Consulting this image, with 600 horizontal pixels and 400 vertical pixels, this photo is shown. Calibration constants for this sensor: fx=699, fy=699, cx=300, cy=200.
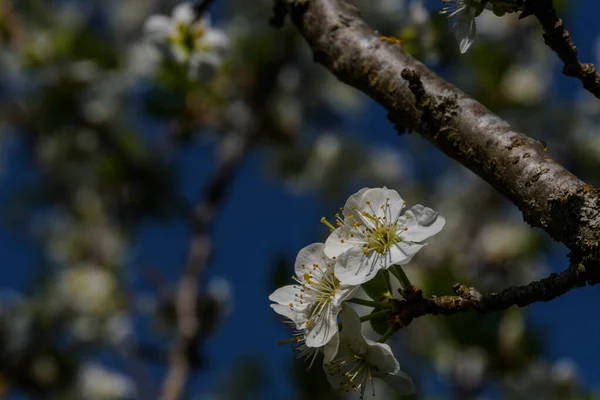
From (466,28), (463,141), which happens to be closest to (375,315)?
(463,141)

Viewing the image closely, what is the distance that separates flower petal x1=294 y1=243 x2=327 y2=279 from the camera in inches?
43.3

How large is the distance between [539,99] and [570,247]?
2708 mm

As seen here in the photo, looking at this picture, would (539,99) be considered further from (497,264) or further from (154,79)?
(154,79)

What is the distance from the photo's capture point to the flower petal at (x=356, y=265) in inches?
40.7

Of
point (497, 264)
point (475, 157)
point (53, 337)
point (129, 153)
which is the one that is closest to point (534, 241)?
point (497, 264)

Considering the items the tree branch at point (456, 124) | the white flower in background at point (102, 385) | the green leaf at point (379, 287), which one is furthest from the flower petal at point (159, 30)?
the white flower in background at point (102, 385)

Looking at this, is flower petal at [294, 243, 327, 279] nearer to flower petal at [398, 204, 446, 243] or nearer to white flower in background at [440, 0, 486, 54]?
flower petal at [398, 204, 446, 243]

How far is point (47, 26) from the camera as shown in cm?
318

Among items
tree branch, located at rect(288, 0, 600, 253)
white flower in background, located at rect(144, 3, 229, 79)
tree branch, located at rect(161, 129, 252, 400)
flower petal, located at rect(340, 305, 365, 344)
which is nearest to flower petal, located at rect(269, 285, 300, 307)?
flower petal, located at rect(340, 305, 365, 344)

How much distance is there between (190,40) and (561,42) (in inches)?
47.8

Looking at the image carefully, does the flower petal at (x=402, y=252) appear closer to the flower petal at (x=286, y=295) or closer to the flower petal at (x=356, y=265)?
the flower petal at (x=356, y=265)

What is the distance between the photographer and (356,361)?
1129mm

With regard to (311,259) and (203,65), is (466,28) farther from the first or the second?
(203,65)

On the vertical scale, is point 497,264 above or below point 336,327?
above
